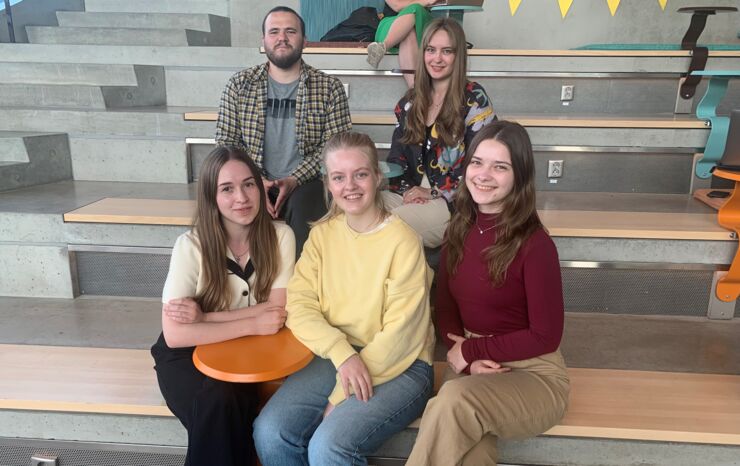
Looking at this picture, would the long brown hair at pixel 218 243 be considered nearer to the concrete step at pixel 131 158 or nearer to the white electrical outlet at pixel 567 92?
the concrete step at pixel 131 158

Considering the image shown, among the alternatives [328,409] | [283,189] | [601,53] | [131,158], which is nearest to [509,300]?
[328,409]

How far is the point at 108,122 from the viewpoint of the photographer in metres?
2.86

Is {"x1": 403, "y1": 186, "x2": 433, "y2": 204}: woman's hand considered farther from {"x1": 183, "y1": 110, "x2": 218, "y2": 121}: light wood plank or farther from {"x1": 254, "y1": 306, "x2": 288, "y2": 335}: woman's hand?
{"x1": 183, "y1": 110, "x2": 218, "y2": 121}: light wood plank

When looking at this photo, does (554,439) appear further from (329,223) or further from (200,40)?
(200,40)

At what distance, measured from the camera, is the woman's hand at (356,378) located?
1.35 m

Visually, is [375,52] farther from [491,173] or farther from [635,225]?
[491,173]

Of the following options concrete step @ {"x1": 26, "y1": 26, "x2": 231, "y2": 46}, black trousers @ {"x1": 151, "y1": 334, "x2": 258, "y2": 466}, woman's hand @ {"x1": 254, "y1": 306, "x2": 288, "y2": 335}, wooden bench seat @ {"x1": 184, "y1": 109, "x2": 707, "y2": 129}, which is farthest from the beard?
concrete step @ {"x1": 26, "y1": 26, "x2": 231, "y2": 46}

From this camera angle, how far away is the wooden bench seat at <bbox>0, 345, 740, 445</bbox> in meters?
1.46

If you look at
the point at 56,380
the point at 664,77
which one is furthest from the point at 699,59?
the point at 56,380

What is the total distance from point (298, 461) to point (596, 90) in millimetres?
2653

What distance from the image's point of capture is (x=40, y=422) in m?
1.63

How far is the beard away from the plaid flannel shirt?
66mm

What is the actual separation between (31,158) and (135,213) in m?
0.86

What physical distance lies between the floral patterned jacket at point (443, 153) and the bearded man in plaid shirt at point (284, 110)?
0.89ft
